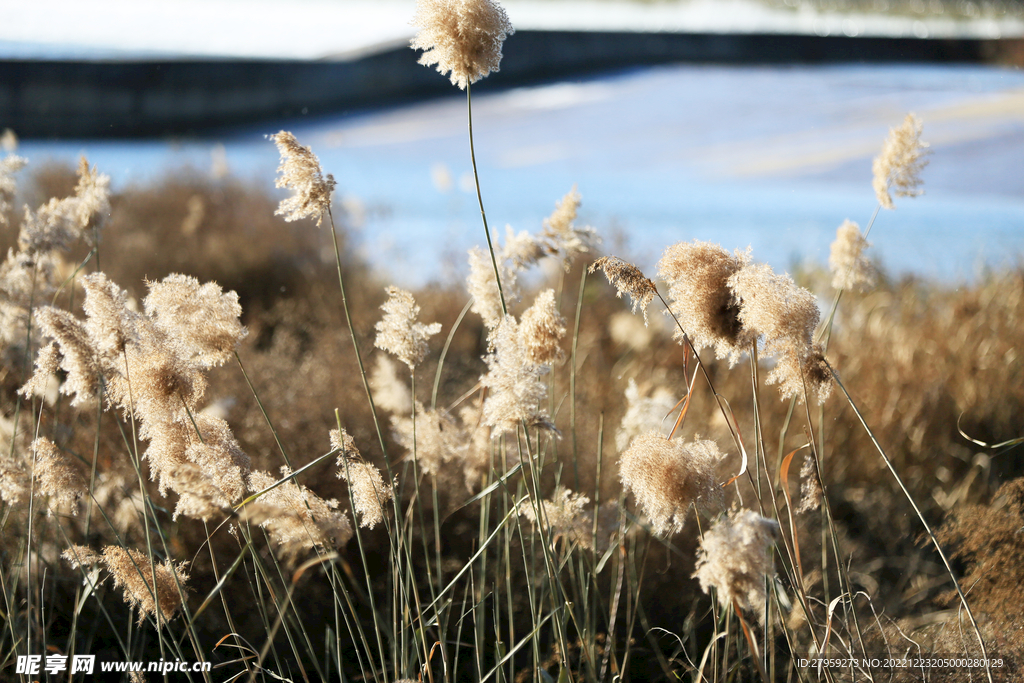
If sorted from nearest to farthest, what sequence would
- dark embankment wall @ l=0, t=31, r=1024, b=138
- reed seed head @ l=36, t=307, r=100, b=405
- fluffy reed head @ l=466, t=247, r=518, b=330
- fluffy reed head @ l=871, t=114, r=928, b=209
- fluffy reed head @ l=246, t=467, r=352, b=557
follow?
fluffy reed head @ l=246, t=467, r=352, b=557
reed seed head @ l=36, t=307, r=100, b=405
fluffy reed head @ l=466, t=247, r=518, b=330
fluffy reed head @ l=871, t=114, r=928, b=209
dark embankment wall @ l=0, t=31, r=1024, b=138

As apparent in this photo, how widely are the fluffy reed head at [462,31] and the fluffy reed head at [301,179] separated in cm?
25

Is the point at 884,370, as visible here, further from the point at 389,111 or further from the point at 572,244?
the point at 389,111

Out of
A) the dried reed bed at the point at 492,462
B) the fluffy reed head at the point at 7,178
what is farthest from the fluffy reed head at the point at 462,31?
the fluffy reed head at the point at 7,178

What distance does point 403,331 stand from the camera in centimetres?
119

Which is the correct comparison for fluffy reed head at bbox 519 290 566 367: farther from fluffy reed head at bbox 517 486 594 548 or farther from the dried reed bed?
fluffy reed head at bbox 517 486 594 548

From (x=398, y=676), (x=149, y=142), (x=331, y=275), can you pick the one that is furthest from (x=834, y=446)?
(x=149, y=142)

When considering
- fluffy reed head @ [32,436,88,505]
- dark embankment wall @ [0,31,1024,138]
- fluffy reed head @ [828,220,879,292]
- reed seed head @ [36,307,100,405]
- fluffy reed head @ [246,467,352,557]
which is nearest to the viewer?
fluffy reed head @ [246,467,352,557]

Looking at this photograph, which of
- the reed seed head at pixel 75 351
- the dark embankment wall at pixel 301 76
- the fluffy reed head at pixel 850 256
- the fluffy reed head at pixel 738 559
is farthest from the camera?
the dark embankment wall at pixel 301 76

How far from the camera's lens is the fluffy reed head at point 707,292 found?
98 centimetres

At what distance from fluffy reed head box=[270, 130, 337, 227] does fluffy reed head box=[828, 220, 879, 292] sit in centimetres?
107

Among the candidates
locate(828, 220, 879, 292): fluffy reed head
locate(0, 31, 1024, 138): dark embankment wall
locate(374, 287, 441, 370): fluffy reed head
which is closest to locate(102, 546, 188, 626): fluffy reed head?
locate(374, 287, 441, 370): fluffy reed head

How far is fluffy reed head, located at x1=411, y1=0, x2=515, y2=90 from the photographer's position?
104cm

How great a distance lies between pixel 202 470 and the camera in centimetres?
99

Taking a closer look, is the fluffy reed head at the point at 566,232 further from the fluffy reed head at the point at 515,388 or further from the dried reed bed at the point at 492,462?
the fluffy reed head at the point at 515,388
